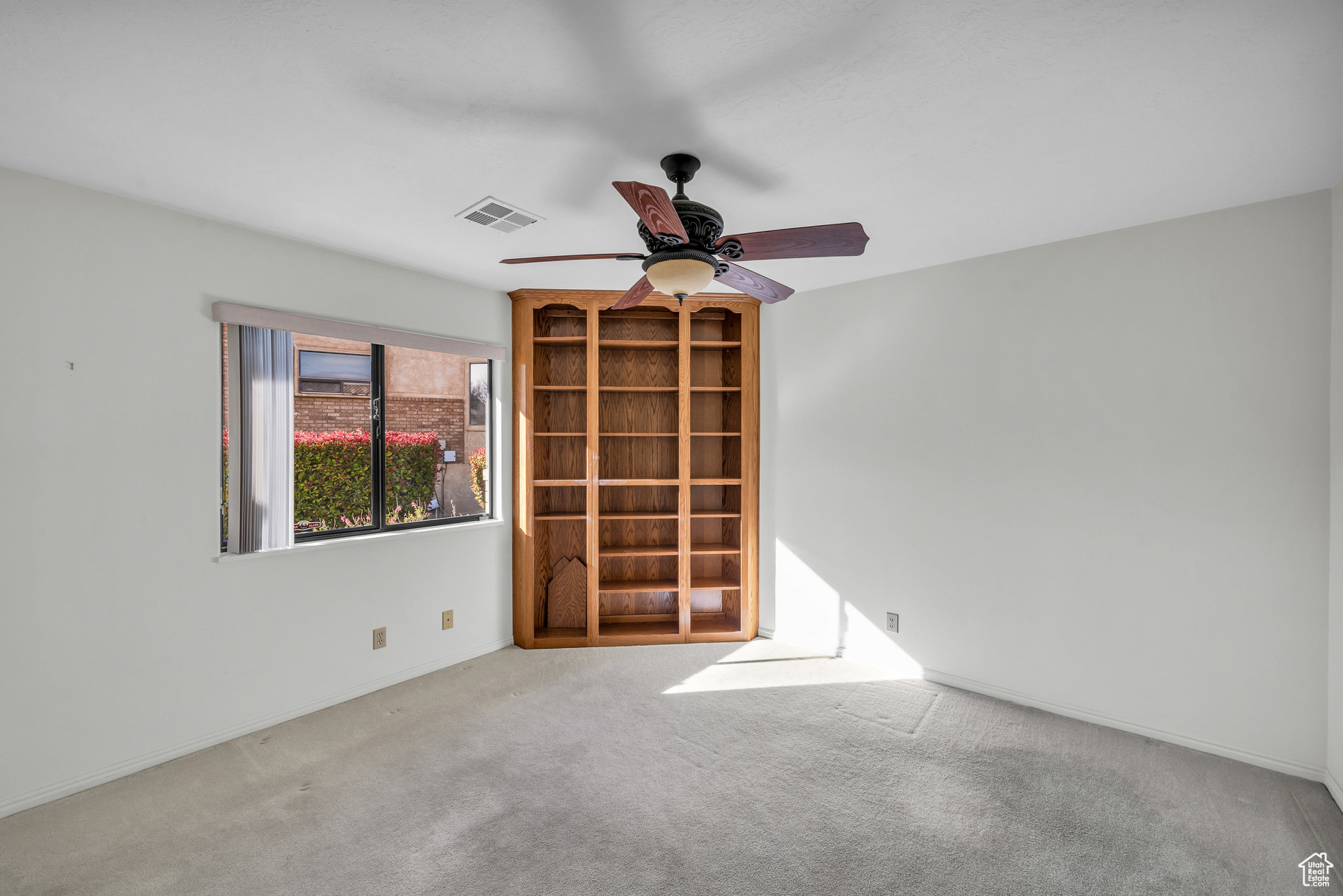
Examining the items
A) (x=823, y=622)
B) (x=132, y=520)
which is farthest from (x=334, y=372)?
(x=823, y=622)

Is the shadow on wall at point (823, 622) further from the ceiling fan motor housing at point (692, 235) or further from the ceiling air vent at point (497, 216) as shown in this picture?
the ceiling air vent at point (497, 216)

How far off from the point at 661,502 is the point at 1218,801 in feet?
11.0

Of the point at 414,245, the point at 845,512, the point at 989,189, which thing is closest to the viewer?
the point at 989,189

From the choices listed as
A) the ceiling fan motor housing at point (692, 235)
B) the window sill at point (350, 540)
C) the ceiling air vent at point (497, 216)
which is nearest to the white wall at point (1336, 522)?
the ceiling fan motor housing at point (692, 235)

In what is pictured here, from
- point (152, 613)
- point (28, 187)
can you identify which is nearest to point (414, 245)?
point (28, 187)

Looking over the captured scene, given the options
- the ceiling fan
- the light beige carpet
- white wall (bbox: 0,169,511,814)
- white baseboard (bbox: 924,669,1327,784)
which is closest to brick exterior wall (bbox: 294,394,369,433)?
white wall (bbox: 0,169,511,814)

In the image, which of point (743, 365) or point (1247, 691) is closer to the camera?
point (1247, 691)

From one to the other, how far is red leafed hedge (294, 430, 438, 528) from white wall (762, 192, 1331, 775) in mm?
2813

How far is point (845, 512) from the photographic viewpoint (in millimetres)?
3918

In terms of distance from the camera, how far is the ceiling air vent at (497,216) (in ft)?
8.42

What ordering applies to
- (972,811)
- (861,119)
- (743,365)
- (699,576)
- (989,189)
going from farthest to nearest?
(699,576) → (743,365) → (989,189) → (972,811) → (861,119)

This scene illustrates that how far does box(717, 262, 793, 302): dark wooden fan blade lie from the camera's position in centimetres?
240

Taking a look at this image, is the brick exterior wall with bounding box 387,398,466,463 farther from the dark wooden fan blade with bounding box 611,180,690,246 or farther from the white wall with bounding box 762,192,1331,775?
the white wall with bounding box 762,192,1331,775

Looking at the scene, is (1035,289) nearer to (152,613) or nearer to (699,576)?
(699,576)
